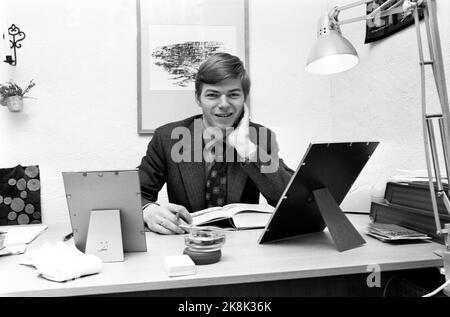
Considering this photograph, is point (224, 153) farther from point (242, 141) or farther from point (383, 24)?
point (383, 24)

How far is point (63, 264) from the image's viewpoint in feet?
2.40

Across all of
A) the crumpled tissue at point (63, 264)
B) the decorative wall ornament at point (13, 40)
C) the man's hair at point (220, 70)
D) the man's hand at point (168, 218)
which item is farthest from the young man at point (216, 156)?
the decorative wall ornament at point (13, 40)

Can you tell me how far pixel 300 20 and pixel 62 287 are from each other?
86.9 inches

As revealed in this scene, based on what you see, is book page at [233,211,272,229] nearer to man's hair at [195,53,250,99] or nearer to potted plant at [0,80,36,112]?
man's hair at [195,53,250,99]

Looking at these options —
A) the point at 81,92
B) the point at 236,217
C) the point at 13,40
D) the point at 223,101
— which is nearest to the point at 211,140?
the point at 223,101

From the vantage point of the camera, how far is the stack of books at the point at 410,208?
3.25 ft

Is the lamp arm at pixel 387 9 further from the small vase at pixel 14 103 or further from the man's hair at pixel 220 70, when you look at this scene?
the small vase at pixel 14 103

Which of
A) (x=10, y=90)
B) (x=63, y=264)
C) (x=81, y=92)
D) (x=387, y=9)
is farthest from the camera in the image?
(x=81, y=92)

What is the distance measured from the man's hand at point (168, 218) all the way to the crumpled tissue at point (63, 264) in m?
0.34

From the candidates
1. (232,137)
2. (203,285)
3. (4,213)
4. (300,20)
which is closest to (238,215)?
(232,137)

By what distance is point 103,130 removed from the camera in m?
2.19

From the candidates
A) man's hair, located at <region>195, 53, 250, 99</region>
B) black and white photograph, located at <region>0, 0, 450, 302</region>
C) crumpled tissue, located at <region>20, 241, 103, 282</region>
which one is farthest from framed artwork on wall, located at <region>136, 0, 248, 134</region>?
crumpled tissue, located at <region>20, 241, 103, 282</region>

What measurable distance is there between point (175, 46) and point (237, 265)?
172cm
